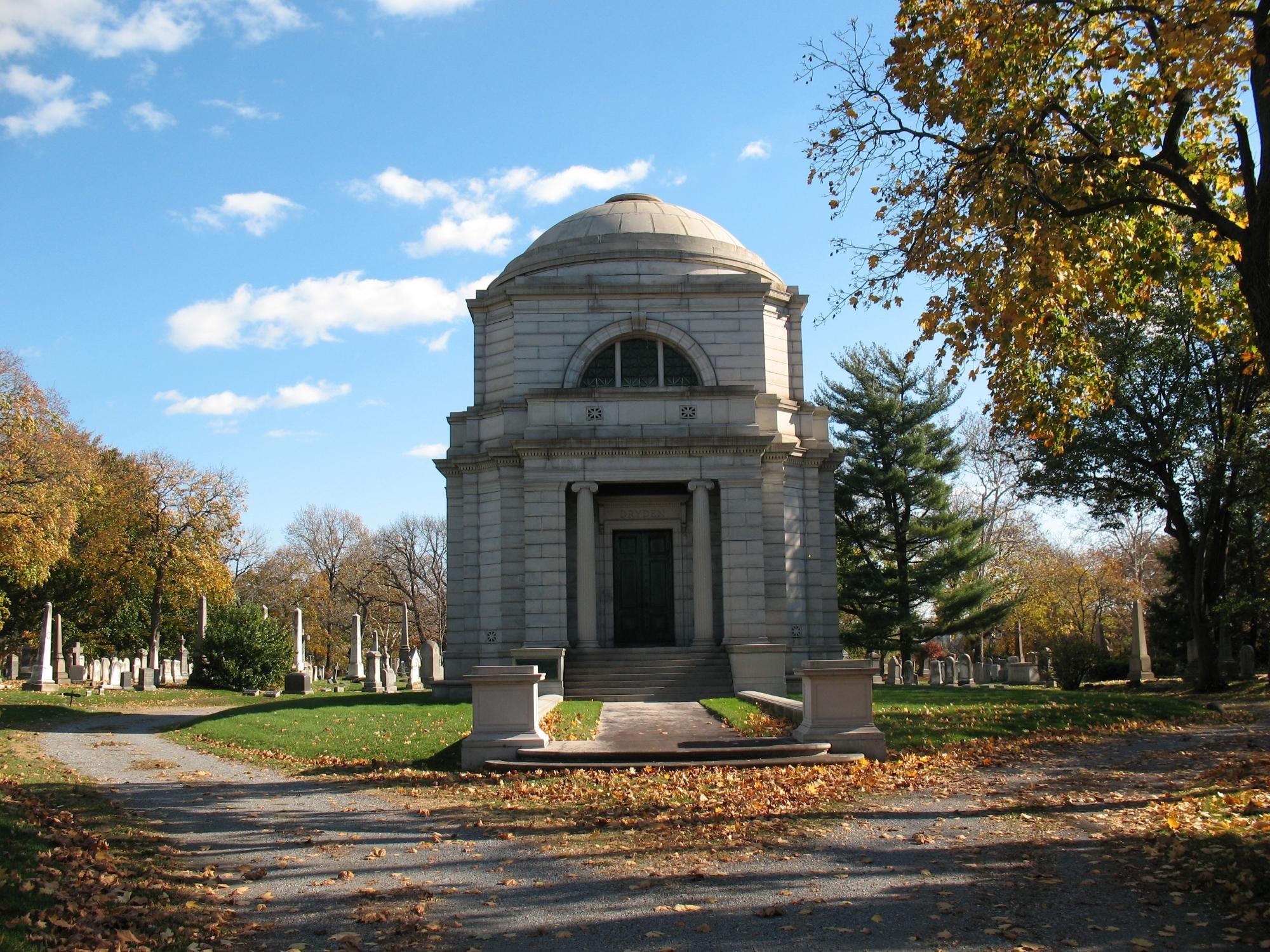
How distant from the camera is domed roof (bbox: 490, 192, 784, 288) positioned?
3020cm

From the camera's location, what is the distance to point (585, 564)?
→ 26953 mm

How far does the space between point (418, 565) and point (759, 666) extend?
53126 mm

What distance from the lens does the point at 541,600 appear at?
87.2ft

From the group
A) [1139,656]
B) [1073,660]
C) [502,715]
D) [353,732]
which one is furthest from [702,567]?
[1139,656]

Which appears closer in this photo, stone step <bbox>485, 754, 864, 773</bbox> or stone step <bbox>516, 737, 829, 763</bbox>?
stone step <bbox>485, 754, 864, 773</bbox>

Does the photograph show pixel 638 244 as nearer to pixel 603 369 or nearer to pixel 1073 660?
pixel 603 369

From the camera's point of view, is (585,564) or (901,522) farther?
(901,522)

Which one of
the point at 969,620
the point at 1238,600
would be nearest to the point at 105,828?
the point at 1238,600

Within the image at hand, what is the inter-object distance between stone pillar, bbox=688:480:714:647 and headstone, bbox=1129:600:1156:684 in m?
15.3

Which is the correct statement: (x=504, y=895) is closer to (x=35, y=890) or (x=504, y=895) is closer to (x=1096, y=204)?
(x=35, y=890)

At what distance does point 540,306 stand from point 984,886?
23105 mm

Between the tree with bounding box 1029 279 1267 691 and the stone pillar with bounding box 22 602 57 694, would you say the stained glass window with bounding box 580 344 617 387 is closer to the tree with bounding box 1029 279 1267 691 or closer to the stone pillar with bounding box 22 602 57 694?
the tree with bounding box 1029 279 1267 691

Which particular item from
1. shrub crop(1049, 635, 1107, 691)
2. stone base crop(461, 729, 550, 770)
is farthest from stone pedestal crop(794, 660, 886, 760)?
shrub crop(1049, 635, 1107, 691)

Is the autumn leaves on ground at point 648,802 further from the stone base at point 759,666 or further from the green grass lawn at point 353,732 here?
the stone base at point 759,666
